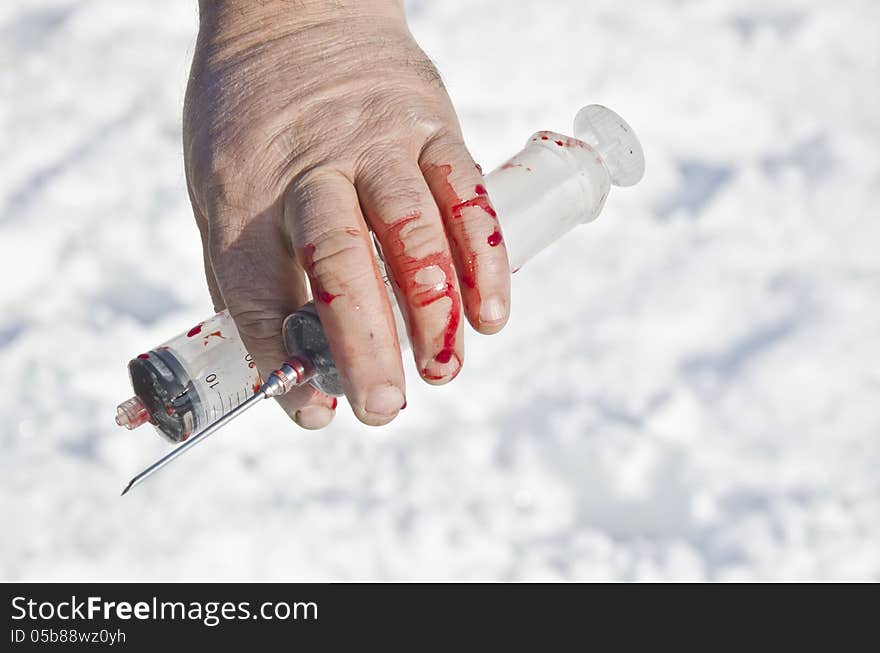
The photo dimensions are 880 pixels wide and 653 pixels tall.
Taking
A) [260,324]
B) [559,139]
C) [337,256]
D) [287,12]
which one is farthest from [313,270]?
[559,139]

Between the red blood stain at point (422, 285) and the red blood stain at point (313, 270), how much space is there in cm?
5

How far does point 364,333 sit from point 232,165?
0.30 m

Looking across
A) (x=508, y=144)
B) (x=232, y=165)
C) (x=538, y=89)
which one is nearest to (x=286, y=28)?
(x=232, y=165)

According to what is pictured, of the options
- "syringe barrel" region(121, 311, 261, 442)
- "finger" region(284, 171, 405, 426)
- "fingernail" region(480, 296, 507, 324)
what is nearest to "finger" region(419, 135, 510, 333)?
"fingernail" region(480, 296, 507, 324)

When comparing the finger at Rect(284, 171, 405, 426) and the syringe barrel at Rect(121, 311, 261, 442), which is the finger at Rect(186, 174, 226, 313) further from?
the finger at Rect(284, 171, 405, 426)

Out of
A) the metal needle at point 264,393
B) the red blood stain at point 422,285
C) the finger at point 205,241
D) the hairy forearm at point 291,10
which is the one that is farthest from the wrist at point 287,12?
the metal needle at point 264,393

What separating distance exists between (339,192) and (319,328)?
0.16m

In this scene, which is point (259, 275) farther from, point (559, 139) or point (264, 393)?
point (559, 139)

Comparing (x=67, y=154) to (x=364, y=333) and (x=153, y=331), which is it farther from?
(x=364, y=333)

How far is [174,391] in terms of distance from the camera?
109 cm

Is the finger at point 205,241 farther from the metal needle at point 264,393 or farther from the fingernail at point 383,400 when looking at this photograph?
the fingernail at point 383,400

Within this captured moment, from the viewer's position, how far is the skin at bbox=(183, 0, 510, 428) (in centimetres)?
95

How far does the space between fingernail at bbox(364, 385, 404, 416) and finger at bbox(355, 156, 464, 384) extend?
0.06 metres


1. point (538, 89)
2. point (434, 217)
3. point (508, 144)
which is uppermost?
point (538, 89)
